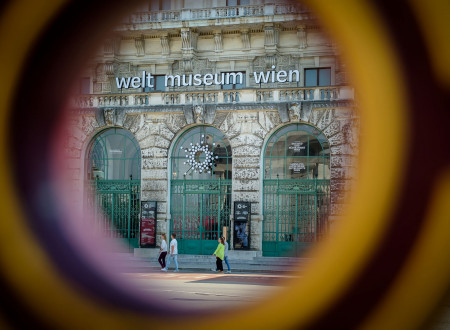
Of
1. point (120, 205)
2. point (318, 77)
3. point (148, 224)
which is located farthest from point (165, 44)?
point (148, 224)

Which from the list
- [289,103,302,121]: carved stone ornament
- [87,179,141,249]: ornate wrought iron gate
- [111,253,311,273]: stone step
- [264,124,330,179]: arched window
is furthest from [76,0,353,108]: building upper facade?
[111,253,311,273]: stone step

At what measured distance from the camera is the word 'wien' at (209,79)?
73.2 ft

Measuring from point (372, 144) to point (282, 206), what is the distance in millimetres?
20168

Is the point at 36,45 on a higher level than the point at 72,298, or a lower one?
higher

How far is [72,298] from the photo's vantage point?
2135 mm

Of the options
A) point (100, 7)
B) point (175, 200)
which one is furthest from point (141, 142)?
point (100, 7)

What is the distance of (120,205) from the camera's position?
76.8ft

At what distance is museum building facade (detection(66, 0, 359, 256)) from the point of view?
71.0 feet

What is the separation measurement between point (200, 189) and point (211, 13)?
6606mm

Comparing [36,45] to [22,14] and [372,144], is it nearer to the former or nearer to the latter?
[22,14]

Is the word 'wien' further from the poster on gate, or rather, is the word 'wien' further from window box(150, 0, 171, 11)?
the poster on gate

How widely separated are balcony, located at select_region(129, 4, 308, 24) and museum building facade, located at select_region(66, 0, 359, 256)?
2.0 inches

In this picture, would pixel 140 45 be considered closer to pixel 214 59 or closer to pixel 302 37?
pixel 214 59

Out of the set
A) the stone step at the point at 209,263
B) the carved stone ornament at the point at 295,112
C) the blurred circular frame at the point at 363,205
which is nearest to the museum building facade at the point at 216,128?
the carved stone ornament at the point at 295,112
